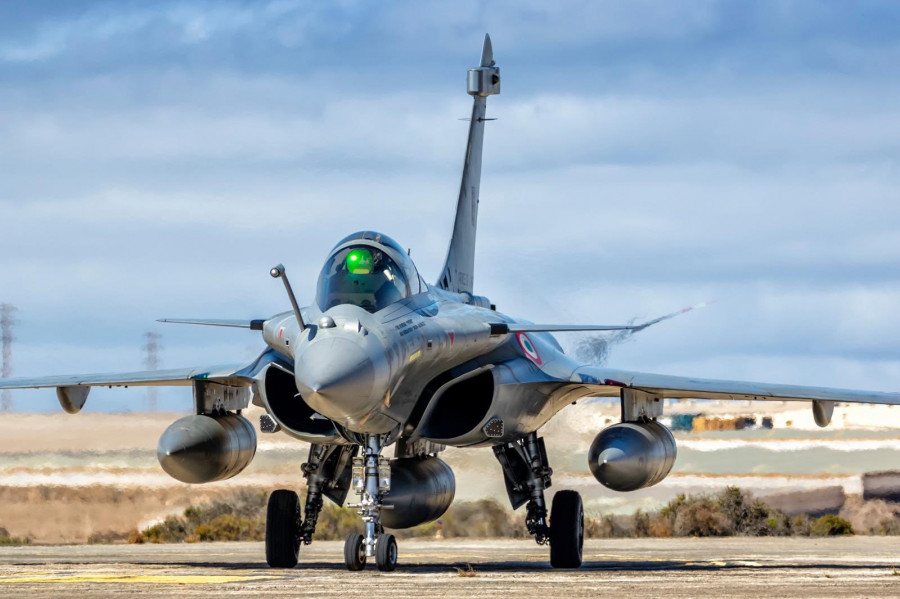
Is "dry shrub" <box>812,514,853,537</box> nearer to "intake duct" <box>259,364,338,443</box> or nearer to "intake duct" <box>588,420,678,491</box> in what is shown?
"intake duct" <box>588,420,678,491</box>

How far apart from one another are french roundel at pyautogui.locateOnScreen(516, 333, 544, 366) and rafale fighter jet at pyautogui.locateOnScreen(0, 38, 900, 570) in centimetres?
2

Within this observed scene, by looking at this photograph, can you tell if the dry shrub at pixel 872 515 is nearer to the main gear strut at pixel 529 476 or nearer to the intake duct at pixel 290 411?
the main gear strut at pixel 529 476

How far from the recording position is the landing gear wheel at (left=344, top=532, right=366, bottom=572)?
14086mm

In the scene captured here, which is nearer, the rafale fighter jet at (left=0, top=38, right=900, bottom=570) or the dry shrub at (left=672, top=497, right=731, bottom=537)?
the rafale fighter jet at (left=0, top=38, right=900, bottom=570)

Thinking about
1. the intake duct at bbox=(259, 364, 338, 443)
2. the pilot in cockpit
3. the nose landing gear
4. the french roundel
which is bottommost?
the nose landing gear

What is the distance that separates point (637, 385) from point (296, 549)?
3959 millimetres

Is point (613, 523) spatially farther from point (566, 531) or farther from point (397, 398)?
point (397, 398)

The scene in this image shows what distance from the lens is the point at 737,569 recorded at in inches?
620

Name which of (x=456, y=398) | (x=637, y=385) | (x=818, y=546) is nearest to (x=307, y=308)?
(x=456, y=398)

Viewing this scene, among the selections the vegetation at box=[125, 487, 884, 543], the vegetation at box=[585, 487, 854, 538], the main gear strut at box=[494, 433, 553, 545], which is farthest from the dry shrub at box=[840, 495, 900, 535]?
the main gear strut at box=[494, 433, 553, 545]

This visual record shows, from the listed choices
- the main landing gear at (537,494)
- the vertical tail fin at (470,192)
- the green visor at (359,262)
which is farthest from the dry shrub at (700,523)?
the green visor at (359,262)

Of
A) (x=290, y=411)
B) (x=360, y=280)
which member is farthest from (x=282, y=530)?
(x=360, y=280)

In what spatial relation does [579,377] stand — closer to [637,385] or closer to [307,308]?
[637,385]

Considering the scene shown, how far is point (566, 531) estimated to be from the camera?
666 inches
